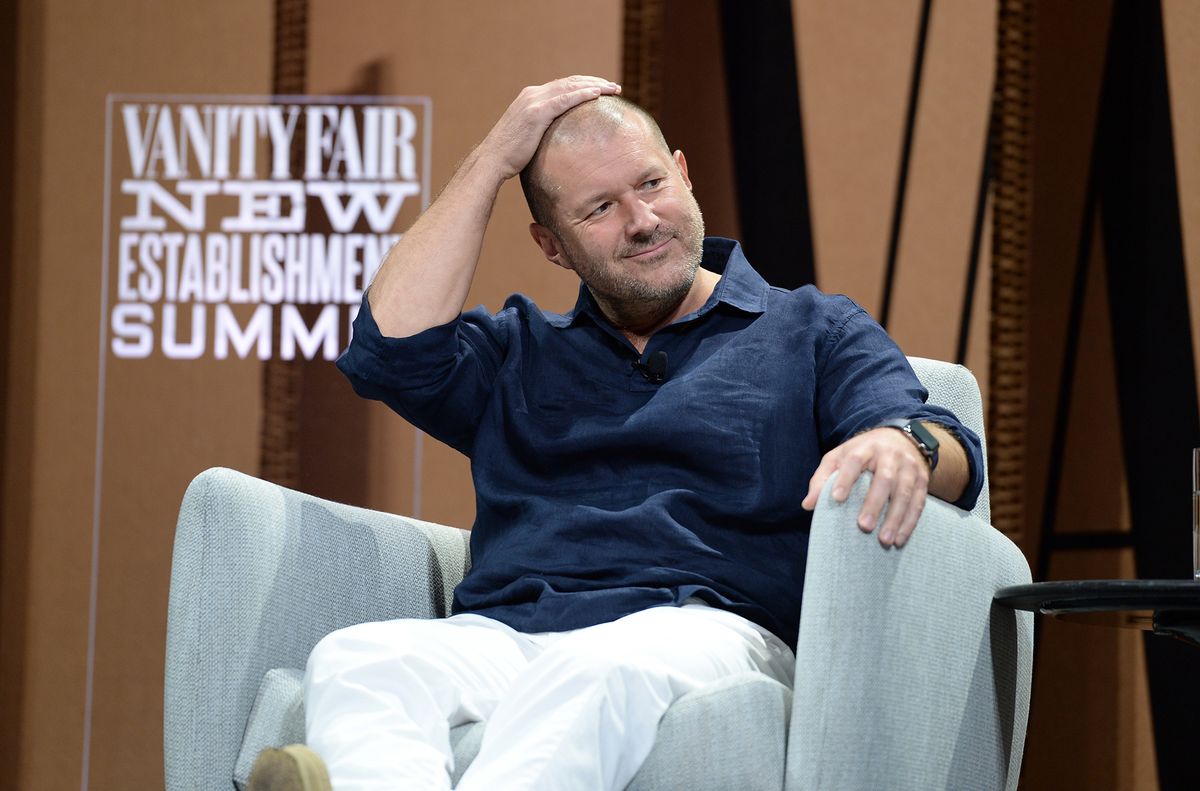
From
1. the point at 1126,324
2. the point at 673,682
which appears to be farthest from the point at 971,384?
the point at 1126,324

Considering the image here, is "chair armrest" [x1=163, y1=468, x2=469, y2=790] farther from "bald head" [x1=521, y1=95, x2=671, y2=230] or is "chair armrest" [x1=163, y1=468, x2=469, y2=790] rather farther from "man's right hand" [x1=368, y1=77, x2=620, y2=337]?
"bald head" [x1=521, y1=95, x2=671, y2=230]

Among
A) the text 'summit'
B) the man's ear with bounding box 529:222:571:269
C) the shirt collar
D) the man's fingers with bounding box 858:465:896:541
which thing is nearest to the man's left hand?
the man's fingers with bounding box 858:465:896:541

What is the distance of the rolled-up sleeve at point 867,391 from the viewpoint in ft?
4.97

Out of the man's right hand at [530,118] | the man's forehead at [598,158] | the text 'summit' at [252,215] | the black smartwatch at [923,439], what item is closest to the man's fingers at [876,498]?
the black smartwatch at [923,439]

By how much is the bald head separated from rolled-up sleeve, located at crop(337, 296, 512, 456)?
189 millimetres

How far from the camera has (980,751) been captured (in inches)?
54.7

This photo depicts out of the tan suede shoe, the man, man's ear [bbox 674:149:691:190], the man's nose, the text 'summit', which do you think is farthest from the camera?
the text 'summit'

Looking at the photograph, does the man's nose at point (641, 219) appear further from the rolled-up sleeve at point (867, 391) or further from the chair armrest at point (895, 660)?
the chair armrest at point (895, 660)

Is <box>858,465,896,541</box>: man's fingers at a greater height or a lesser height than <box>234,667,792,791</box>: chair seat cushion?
greater

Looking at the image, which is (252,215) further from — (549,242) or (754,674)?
(754,674)

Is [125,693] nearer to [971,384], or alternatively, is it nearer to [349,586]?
[349,586]

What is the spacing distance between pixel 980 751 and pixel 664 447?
1.70ft

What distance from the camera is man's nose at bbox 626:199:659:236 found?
1.77 metres

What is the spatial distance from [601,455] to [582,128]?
457 mm
